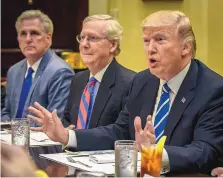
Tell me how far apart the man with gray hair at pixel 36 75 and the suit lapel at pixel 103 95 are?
1.70ft

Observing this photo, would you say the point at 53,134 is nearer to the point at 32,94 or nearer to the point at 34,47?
the point at 32,94

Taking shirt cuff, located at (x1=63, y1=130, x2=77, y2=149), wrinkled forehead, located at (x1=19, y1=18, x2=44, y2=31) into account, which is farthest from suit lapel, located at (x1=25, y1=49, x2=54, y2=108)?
shirt cuff, located at (x1=63, y1=130, x2=77, y2=149)

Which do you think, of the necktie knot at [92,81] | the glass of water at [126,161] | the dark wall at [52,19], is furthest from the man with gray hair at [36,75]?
the dark wall at [52,19]

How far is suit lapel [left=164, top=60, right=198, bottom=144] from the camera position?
2.31 metres

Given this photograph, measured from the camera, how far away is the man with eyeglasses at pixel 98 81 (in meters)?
3.01

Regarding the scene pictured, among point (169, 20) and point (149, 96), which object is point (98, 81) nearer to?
point (149, 96)

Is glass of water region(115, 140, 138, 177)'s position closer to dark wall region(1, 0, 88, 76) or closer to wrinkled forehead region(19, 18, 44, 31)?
wrinkled forehead region(19, 18, 44, 31)

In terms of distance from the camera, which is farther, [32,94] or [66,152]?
[32,94]

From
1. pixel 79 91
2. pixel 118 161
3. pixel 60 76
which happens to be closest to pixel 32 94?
pixel 60 76

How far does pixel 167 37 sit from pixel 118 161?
0.87 metres

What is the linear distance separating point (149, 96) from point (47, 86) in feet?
4.09

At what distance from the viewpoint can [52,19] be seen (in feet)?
19.0

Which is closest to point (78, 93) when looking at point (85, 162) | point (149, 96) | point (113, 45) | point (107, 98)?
point (107, 98)

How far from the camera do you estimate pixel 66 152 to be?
230cm
